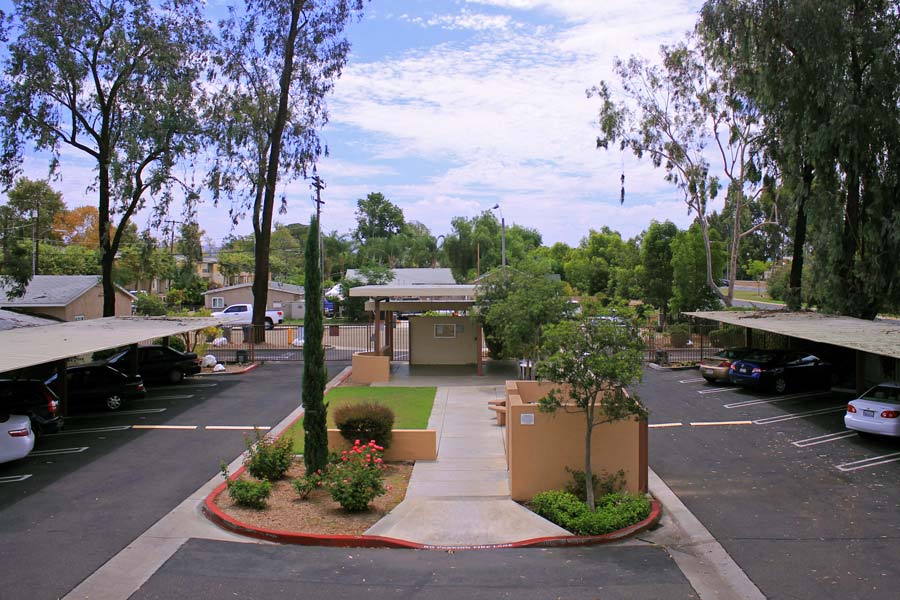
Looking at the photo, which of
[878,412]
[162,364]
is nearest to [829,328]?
[878,412]

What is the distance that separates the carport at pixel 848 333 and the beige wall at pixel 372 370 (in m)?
12.7

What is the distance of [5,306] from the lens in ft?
122

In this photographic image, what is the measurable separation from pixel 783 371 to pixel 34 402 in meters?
21.3

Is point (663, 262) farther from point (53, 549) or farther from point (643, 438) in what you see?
point (53, 549)

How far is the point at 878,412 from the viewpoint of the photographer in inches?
629

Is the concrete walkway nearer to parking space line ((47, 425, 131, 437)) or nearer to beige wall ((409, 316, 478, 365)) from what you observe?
parking space line ((47, 425, 131, 437))

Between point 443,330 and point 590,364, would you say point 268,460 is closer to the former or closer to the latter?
point 590,364

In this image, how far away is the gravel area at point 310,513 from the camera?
436 inches

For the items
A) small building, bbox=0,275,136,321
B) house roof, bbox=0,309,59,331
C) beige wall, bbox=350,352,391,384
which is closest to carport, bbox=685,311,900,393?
beige wall, bbox=350,352,391,384

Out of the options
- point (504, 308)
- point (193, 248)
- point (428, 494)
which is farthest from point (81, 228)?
point (428, 494)

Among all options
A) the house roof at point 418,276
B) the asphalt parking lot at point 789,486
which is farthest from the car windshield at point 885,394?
the house roof at point 418,276

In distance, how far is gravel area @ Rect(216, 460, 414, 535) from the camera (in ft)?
36.3

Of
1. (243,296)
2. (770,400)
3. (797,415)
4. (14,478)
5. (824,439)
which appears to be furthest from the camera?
(243,296)

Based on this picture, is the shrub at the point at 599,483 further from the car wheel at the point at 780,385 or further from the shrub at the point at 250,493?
the car wheel at the point at 780,385
